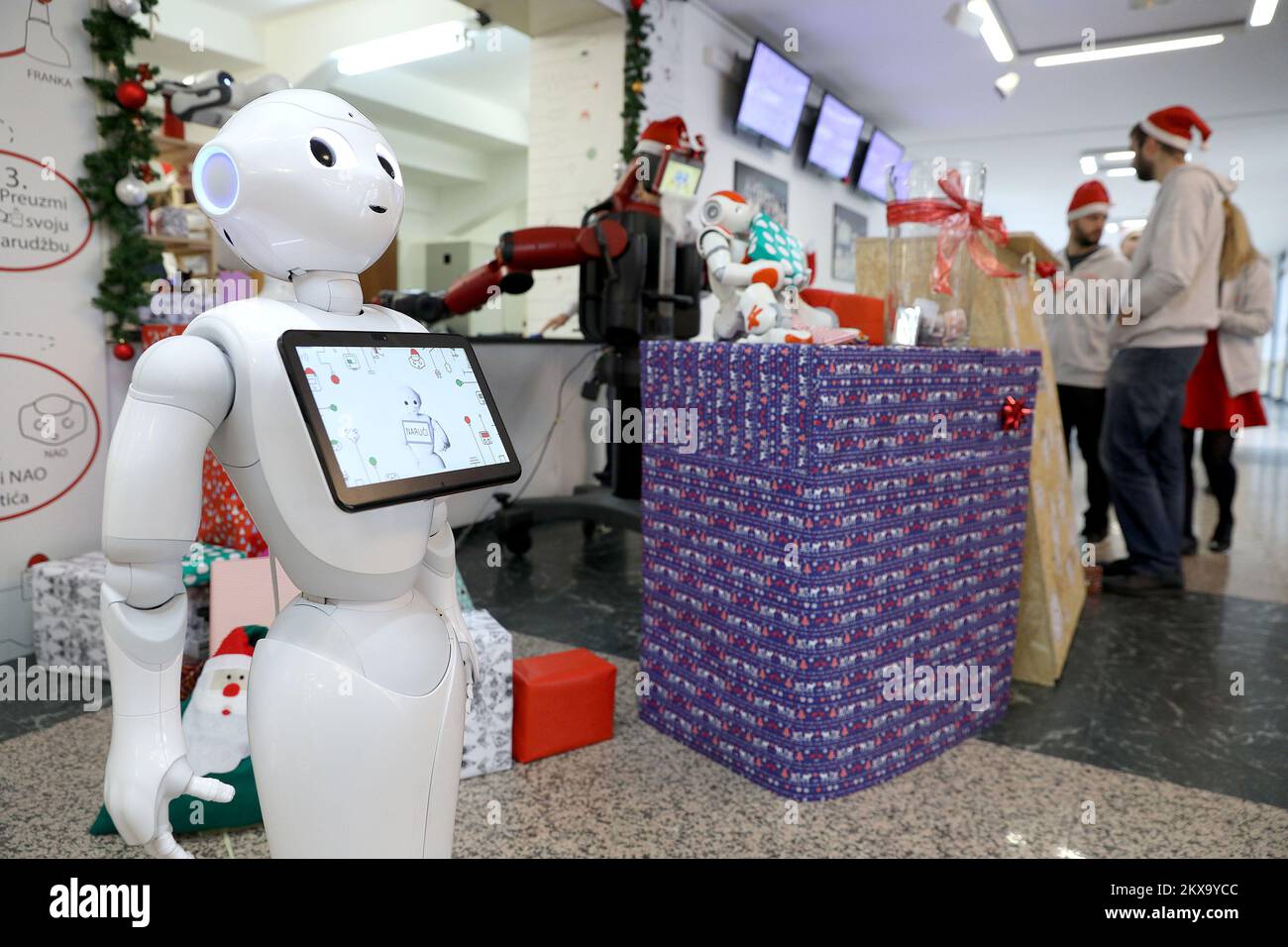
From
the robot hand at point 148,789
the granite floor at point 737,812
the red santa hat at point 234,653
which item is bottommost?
the granite floor at point 737,812

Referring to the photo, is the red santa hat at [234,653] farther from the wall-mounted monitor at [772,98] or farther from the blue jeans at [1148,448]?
the wall-mounted monitor at [772,98]

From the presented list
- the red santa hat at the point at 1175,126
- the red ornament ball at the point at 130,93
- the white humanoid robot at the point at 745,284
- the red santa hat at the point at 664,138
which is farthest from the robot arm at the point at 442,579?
the red santa hat at the point at 1175,126

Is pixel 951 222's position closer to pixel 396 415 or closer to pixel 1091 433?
pixel 396 415

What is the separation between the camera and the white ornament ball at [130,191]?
2383 mm

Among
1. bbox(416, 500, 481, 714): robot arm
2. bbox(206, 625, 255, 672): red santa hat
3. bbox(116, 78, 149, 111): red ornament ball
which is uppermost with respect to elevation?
bbox(116, 78, 149, 111): red ornament ball

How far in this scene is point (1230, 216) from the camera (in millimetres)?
Answer: 3223

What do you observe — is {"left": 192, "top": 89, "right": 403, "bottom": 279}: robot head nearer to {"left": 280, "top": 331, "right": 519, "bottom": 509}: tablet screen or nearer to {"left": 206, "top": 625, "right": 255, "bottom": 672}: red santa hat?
{"left": 280, "top": 331, "right": 519, "bottom": 509}: tablet screen

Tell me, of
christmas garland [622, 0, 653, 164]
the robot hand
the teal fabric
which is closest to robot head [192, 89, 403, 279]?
the robot hand

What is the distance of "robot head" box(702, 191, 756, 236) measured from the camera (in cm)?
198

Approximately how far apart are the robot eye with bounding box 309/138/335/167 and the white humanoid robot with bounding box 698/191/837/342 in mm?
1032

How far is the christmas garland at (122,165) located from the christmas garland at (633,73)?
2400 mm

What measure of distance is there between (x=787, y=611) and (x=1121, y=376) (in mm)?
2228
